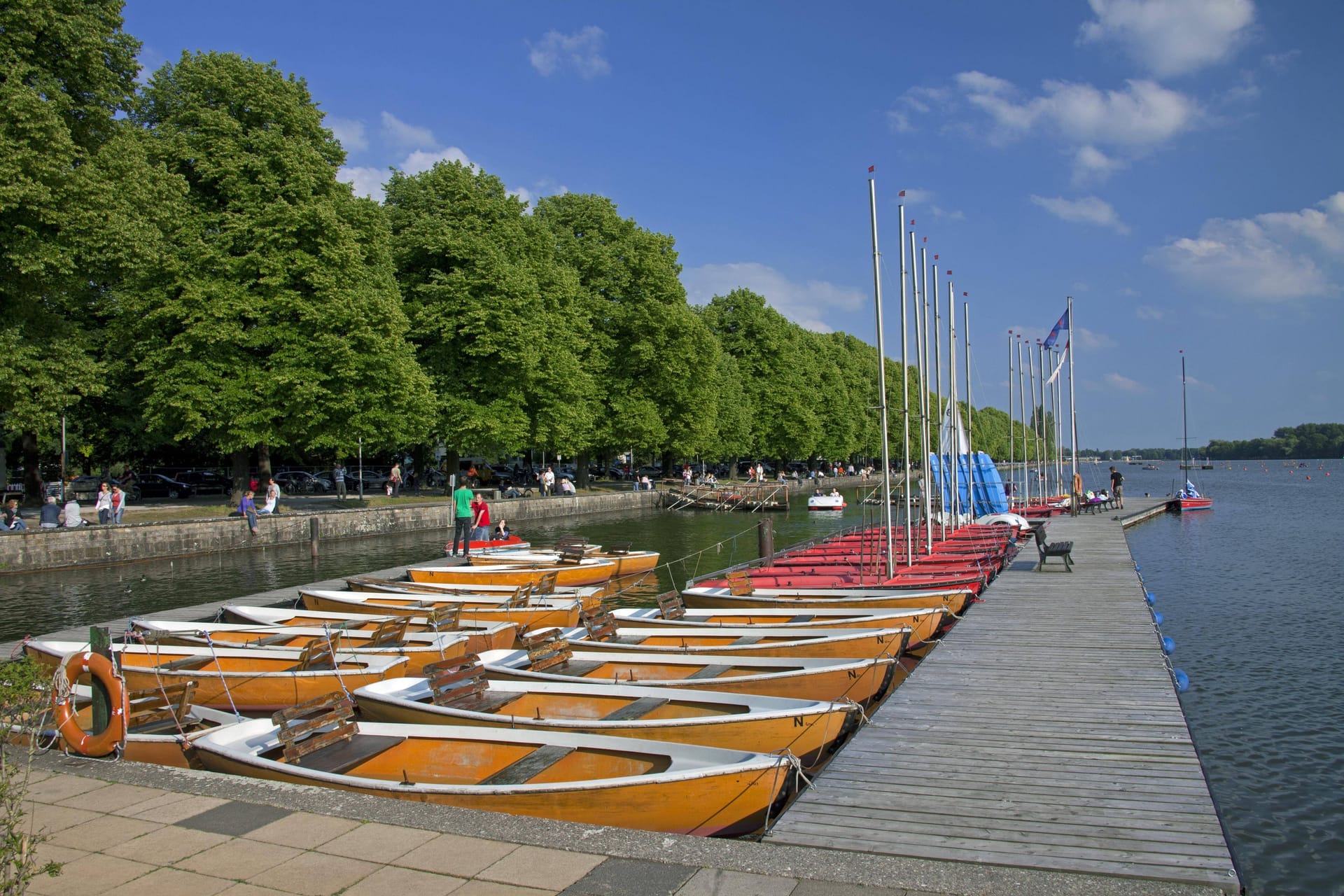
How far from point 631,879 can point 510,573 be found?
16.4 m

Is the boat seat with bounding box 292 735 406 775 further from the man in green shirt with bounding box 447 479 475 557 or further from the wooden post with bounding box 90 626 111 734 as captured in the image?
the man in green shirt with bounding box 447 479 475 557

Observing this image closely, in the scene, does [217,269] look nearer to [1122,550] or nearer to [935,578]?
[935,578]

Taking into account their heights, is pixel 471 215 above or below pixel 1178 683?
above

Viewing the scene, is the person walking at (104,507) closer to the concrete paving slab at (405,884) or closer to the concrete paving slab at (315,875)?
the concrete paving slab at (315,875)

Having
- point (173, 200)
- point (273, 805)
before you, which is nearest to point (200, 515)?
point (173, 200)

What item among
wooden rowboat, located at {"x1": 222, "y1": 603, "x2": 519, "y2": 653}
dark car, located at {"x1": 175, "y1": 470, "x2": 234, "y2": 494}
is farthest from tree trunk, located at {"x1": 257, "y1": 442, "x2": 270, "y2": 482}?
wooden rowboat, located at {"x1": 222, "y1": 603, "x2": 519, "y2": 653}

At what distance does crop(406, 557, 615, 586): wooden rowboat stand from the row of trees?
13415 millimetres

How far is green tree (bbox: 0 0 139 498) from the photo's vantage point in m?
23.9

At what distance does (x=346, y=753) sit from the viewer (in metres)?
8.02

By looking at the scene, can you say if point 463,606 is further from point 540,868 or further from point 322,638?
point 540,868

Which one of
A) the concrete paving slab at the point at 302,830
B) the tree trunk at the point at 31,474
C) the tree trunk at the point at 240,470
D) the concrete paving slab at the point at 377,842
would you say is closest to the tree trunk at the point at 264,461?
the tree trunk at the point at 240,470

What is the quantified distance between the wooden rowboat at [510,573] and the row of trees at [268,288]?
44.0 ft

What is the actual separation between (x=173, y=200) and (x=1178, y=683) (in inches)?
1258

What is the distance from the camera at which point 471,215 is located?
1708 inches
